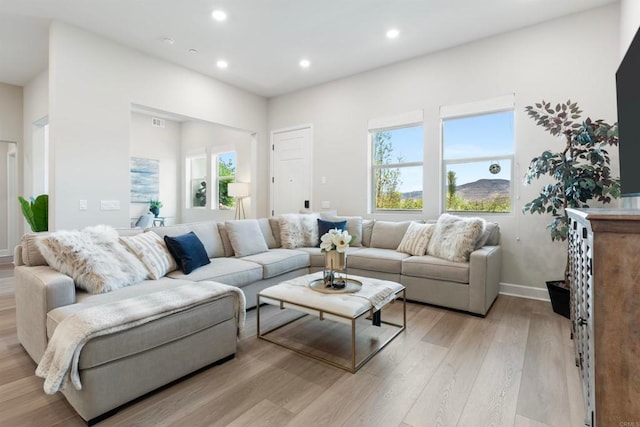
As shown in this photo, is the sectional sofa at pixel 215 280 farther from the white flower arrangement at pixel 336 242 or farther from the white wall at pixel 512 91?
the white flower arrangement at pixel 336 242

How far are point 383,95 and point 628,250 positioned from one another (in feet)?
13.2

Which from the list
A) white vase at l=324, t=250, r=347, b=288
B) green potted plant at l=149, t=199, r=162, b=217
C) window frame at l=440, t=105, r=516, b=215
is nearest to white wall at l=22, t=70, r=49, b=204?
green potted plant at l=149, t=199, r=162, b=217

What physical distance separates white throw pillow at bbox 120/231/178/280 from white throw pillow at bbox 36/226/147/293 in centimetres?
14

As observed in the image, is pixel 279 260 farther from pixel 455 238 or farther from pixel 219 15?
pixel 219 15

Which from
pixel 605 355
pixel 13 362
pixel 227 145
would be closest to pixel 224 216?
pixel 227 145

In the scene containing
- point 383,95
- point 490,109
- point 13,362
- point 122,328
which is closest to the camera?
point 122,328

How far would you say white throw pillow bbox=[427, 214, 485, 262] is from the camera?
10.5 ft

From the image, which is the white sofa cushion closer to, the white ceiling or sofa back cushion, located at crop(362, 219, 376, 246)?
sofa back cushion, located at crop(362, 219, 376, 246)

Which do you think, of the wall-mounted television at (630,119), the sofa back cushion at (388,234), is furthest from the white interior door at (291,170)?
the wall-mounted television at (630,119)

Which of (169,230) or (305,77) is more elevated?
(305,77)

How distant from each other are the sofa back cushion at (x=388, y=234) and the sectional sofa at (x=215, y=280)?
1cm

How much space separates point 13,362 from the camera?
2.12 meters

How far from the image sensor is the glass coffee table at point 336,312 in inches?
82.3

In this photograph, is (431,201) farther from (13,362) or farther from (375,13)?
(13,362)
